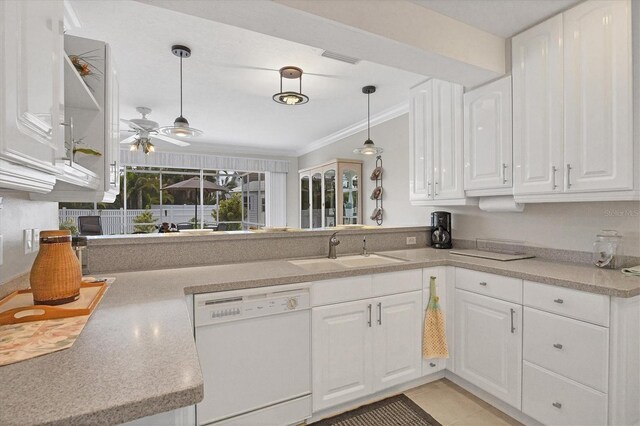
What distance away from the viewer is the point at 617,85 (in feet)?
5.41

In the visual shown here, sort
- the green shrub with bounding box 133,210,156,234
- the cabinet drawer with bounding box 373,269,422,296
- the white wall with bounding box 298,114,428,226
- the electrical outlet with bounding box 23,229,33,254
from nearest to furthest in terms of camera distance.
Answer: the electrical outlet with bounding box 23,229,33,254
the cabinet drawer with bounding box 373,269,422,296
the white wall with bounding box 298,114,428,226
the green shrub with bounding box 133,210,156,234

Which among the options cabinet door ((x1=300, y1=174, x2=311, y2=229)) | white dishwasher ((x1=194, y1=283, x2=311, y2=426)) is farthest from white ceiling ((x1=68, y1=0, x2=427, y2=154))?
white dishwasher ((x1=194, y1=283, x2=311, y2=426))

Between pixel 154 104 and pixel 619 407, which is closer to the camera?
pixel 619 407

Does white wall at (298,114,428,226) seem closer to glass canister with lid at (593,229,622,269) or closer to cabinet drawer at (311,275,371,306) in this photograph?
glass canister with lid at (593,229,622,269)

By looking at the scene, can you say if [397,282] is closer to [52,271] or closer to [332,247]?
[332,247]

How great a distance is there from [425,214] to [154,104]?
3.47m

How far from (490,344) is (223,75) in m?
3.08

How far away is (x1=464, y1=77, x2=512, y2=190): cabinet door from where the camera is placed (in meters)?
2.19

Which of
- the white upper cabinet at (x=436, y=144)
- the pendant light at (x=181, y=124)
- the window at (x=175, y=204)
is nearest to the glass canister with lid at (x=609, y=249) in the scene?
the white upper cabinet at (x=436, y=144)

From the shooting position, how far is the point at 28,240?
4.74 feet

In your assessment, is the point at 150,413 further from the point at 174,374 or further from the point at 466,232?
the point at 466,232

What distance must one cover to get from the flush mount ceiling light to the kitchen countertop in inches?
61.9

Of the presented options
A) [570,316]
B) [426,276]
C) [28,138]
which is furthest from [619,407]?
[28,138]

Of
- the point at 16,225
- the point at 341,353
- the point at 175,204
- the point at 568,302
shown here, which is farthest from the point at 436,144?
the point at 175,204
